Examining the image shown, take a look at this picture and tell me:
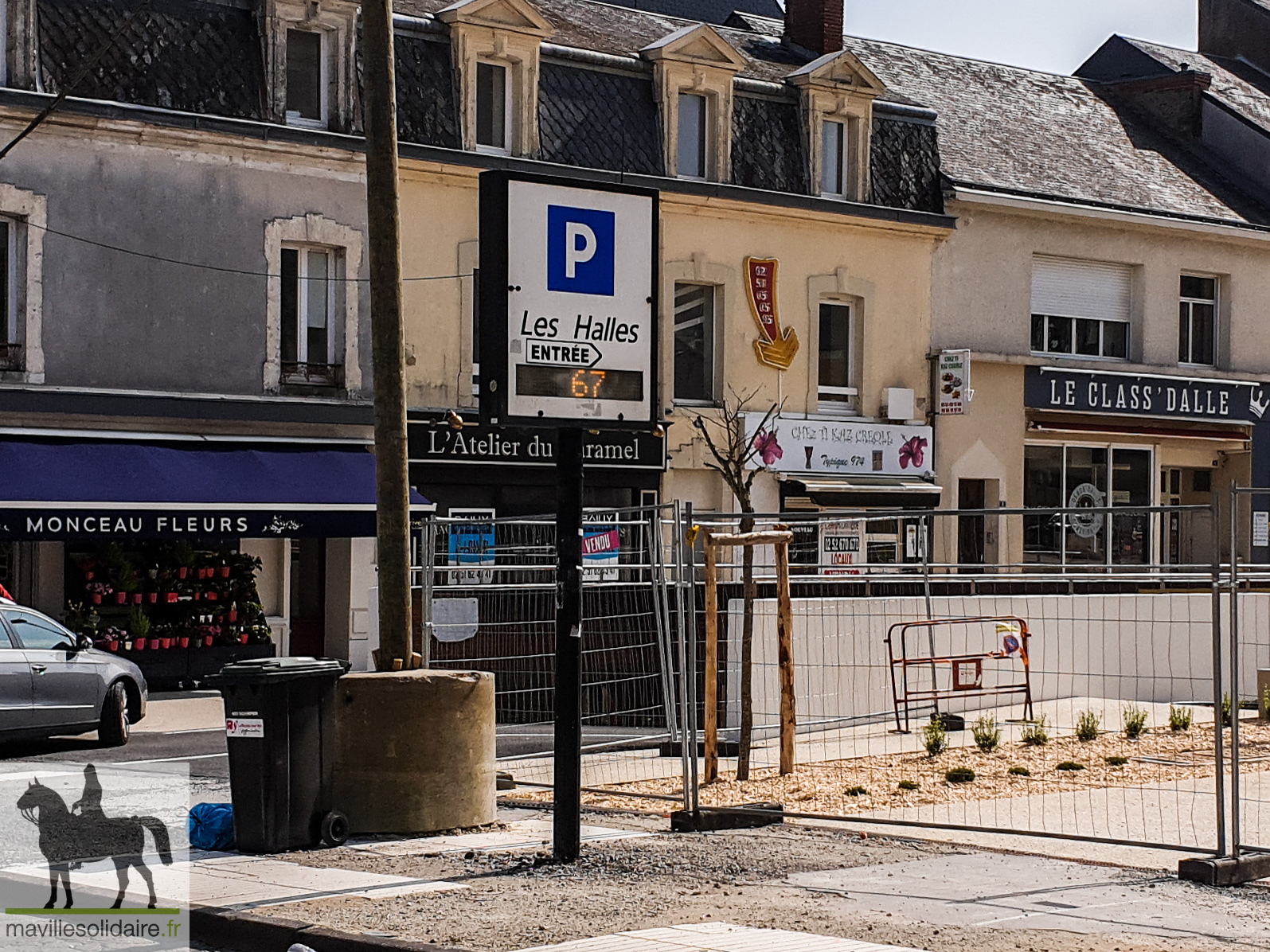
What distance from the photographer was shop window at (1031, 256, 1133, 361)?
30906mm

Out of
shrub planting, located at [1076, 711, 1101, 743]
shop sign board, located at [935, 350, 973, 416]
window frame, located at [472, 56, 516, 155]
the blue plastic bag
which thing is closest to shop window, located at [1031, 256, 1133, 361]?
shop sign board, located at [935, 350, 973, 416]

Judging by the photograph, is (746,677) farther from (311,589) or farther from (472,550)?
(311,589)

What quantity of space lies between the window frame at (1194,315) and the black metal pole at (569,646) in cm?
2497

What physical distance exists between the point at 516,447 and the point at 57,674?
10166mm

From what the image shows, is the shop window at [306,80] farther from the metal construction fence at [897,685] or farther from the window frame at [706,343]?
the metal construction fence at [897,685]

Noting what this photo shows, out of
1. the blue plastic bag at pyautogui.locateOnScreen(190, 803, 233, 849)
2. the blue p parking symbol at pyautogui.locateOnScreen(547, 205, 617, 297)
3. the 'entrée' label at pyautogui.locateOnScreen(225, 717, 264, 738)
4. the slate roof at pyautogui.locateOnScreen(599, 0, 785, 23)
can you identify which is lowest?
the blue plastic bag at pyautogui.locateOnScreen(190, 803, 233, 849)

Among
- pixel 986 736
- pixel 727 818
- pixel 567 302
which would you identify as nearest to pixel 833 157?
pixel 986 736

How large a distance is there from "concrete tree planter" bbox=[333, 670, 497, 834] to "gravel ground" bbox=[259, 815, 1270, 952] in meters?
0.56

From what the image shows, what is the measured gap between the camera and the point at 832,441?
1110 inches

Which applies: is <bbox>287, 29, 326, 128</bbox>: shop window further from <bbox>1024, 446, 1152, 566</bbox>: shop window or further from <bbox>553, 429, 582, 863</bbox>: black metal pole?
<bbox>553, 429, 582, 863</bbox>: black metal pole

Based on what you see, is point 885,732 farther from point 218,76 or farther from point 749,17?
point 749,17

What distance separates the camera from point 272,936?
774cm

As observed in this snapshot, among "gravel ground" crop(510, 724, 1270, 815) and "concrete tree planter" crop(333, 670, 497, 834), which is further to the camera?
"gravel ground" crop(510, 724, 1270, 815)
